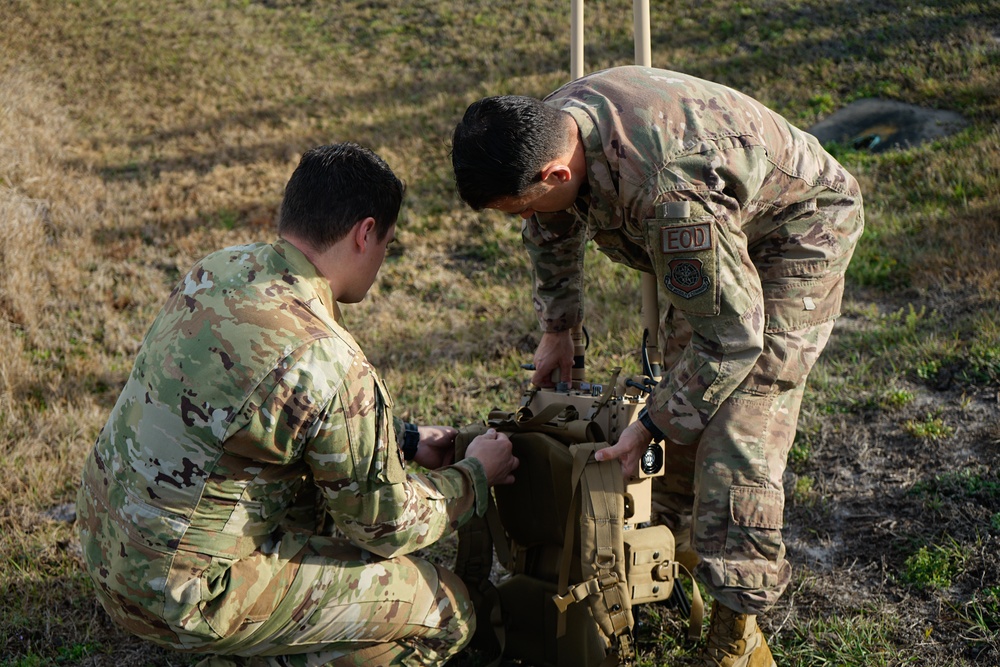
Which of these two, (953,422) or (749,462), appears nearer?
(749,462)

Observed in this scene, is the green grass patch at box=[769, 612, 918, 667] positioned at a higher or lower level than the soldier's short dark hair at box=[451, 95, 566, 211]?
lower

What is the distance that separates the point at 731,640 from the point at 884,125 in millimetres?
8047

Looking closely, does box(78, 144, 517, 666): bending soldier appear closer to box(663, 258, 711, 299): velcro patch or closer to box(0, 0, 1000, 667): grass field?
box(663, 258, 711, 299): velcro patch

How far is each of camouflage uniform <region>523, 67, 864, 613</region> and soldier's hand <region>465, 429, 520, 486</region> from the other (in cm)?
61

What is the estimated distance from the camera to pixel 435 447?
138 inches

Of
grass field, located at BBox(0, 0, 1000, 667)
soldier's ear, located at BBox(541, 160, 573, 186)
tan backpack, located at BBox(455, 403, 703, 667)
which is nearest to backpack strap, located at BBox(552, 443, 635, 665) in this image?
tan backpack, located at BBox(455, 403, 703, 667)

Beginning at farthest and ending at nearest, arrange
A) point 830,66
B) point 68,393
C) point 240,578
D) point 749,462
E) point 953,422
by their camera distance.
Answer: point 830,66
point 68,393
point 953,422
point 749,462
point 240,578

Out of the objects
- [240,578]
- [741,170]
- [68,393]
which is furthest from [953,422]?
[68,393]


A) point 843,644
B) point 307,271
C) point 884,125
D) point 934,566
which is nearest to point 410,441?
point 307,271

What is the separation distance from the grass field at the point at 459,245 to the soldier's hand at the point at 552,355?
1.15 meters

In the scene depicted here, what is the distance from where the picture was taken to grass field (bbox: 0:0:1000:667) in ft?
12.4

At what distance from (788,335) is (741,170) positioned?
66 cm

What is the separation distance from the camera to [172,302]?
2.69m

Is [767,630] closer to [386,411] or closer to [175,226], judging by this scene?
[386,411]
